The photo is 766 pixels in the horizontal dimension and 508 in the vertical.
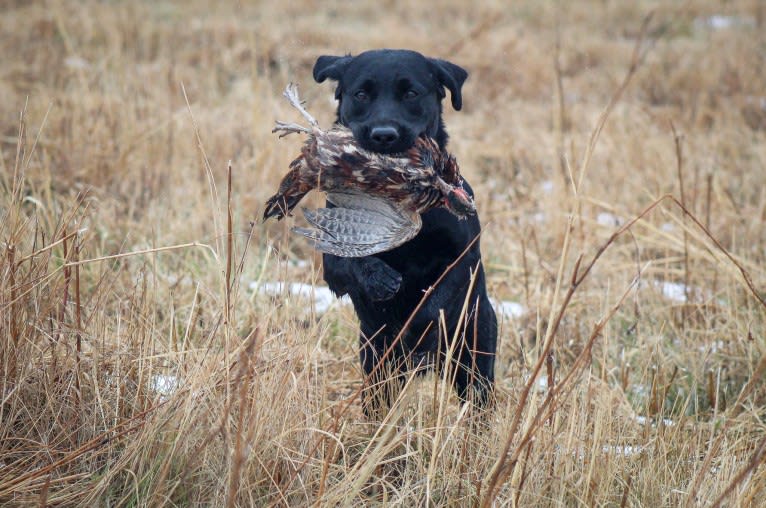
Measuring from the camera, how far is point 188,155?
5.83 m

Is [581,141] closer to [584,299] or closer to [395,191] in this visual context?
[584,299]

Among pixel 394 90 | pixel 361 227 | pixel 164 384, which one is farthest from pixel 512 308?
pixel 164 384

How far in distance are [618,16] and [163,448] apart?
11.7 meters

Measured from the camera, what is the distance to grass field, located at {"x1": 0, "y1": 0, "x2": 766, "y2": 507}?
85.9 inches

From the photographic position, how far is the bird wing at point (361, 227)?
241 cm

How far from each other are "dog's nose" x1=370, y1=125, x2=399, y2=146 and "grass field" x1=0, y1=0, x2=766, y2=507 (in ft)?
1.55

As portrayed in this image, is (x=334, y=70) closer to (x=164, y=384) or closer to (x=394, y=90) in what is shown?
(x=394, y=90)

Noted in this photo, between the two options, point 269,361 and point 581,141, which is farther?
point 581,141

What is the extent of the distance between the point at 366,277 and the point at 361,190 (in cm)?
33

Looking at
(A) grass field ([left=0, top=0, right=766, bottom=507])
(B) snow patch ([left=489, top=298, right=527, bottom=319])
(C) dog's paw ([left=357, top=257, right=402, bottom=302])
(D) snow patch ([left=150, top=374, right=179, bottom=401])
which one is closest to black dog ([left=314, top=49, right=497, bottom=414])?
Result: (C) dog's paw ([left=357, top=257, right=402, bottom=302])

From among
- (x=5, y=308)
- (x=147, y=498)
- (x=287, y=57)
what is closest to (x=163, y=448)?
(x=147, y=498)

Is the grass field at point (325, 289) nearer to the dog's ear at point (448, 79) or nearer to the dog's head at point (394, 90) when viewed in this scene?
the dog's head at point (394, 90)

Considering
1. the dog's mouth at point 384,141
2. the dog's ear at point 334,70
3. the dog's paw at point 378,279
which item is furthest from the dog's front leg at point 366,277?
the dog's ear at point 334,70

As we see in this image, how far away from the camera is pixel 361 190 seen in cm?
245
